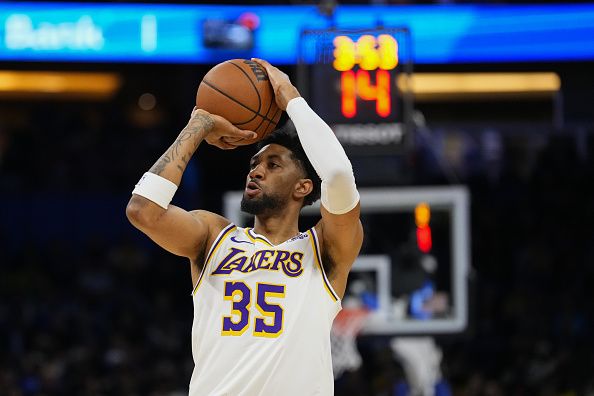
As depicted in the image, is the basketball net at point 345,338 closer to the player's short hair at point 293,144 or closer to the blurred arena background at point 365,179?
the blurred arena background at point 365,179

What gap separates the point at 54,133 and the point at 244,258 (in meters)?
14.3

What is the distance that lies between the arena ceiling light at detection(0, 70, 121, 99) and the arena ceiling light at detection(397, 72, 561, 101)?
5.37 meters

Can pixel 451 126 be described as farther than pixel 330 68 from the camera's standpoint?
Yes

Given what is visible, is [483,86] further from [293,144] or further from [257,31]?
[293,144]

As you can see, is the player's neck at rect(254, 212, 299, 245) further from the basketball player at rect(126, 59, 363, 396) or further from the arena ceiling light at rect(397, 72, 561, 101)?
the arena ceiling light at rect(397, 72, 561, 101)

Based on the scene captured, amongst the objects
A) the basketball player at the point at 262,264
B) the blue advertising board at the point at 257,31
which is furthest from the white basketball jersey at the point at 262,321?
the blue advertising board at the point at 257,31

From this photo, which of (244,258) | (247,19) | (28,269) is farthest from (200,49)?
(244,258)

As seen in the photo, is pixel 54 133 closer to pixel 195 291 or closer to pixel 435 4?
pixel 435 4

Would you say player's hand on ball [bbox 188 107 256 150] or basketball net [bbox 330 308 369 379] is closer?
player's hand on ball [bbox 188 107 256 150]

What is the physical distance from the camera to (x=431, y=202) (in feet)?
34.7

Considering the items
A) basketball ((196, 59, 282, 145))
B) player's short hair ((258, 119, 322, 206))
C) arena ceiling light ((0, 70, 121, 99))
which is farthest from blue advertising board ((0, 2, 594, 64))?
basketball ((196, 59, 282, 145))

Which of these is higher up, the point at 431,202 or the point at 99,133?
the point at 99,133

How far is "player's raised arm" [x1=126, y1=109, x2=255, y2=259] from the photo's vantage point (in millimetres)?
4125

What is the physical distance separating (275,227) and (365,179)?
15.3ft
